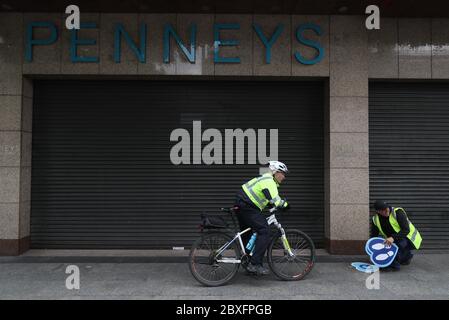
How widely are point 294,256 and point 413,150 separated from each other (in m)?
4.05

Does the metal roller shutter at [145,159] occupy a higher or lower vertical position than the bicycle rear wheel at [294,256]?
higher

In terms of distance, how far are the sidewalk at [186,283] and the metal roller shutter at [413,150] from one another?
1.46m

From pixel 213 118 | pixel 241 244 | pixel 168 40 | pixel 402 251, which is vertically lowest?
pixel 402 251

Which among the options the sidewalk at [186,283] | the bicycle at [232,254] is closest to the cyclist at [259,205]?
the bicycle at [232,254]

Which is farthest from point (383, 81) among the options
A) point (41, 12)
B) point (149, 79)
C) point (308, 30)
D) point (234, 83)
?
point (41, 12)

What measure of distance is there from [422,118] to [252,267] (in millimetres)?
5201

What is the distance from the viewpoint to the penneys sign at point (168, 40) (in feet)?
27.1

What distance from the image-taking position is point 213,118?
29.0 feet

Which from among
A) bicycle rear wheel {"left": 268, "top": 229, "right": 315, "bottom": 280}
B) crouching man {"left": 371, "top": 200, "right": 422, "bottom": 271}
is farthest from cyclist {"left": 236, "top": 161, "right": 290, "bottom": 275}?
crouching man {"left": 371, "top": 200, "right": 422, "bottom": 271}

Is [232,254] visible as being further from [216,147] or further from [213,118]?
[213,118]

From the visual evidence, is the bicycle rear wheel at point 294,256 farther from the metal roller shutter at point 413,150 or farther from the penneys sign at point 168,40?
the penneys sign at point 168,40

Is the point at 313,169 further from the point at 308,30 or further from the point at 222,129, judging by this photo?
the point at 308,30

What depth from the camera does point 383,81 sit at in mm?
8711

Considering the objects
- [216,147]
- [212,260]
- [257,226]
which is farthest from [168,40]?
[212,260]
